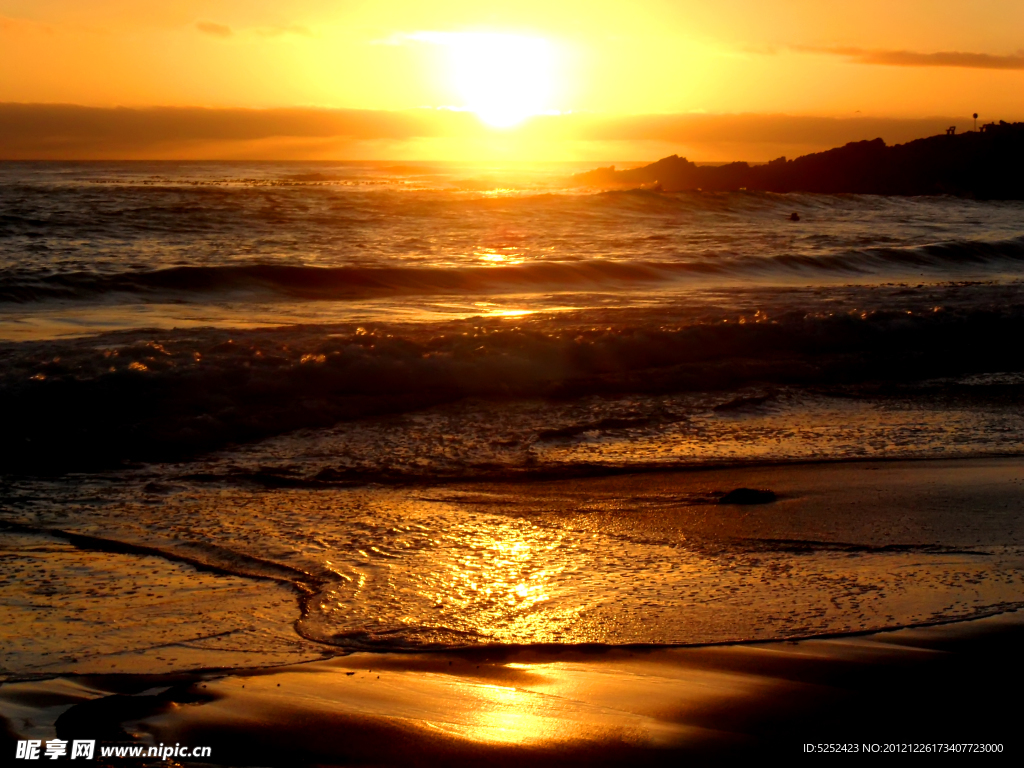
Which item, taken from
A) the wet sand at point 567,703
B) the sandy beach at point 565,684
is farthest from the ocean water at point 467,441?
the wet sand at point 567,703

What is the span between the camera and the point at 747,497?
16.9 feet

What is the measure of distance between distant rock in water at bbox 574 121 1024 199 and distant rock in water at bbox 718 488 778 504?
34.8m

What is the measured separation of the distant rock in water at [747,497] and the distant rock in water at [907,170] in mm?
34775

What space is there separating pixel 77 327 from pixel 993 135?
136 ft

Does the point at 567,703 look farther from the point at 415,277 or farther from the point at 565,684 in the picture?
the point at 415,277

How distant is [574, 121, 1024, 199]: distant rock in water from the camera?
38.7m

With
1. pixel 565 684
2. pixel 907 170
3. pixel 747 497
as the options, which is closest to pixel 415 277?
pixel 747 497

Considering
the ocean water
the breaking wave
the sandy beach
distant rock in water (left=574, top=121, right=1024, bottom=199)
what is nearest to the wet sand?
the sandy beach

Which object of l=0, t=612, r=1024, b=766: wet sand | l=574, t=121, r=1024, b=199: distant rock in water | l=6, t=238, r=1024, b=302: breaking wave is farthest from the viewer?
l=574, t=121, r=1024, b=199: distant rock in water

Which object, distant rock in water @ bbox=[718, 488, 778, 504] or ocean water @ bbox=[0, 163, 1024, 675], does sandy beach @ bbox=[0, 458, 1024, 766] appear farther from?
distant rock in water @ bbox=[718, 488, 778, 504]

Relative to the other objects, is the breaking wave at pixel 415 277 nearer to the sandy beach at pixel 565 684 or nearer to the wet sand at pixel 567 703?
the sandy beach at pixel 565 684

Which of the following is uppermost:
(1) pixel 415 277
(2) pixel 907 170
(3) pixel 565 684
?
(2) pixel 907 170

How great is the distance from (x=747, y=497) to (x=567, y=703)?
2505mm

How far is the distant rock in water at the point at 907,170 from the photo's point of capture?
38.7m
